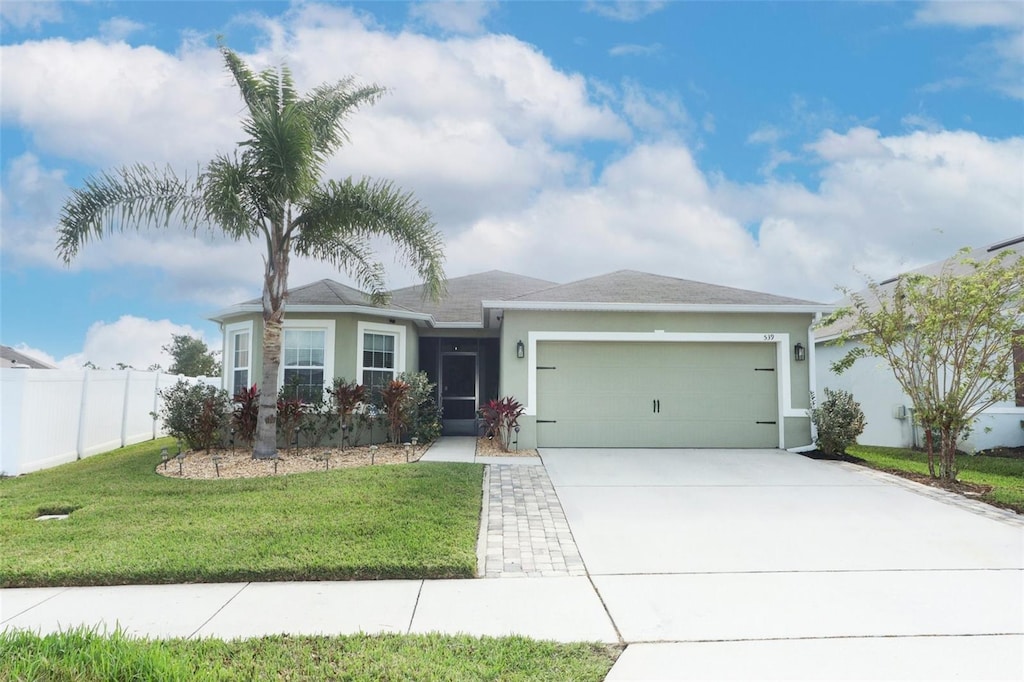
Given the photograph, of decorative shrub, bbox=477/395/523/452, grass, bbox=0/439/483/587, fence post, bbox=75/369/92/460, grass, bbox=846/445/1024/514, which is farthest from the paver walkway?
fence post, bbox=75/369/92/460

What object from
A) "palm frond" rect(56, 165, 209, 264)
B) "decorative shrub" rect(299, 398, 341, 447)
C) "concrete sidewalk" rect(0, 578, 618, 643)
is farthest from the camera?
"decorative shrub" rect(299, 398, 341, 447)

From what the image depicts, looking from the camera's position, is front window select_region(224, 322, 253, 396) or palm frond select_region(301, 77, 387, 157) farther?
front window select_region(224, 322, 253, 396)

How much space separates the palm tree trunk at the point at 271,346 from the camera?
9519 millimetres

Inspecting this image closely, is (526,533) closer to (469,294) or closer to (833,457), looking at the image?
(833,457)

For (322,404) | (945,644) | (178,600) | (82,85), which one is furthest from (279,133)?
(945,644)

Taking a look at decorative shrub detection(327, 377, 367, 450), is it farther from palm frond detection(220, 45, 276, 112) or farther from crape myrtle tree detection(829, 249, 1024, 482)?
crape myrtle tree detection(829, 249, 1024, 482)

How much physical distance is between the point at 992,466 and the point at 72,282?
18.7m

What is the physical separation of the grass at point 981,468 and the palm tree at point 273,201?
28.2 ft

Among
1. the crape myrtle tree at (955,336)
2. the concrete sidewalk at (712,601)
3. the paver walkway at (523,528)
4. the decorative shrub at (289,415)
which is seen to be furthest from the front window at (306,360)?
the crape myrtle tree at (955,336)

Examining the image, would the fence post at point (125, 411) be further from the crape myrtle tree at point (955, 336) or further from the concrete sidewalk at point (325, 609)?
the crape myrtle tree at point (955, 336)

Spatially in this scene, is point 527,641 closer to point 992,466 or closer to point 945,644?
point 945,644

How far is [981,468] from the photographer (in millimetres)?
9828

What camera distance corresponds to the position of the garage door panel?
1115 centimetres

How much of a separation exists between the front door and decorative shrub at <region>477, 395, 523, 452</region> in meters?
3.48
